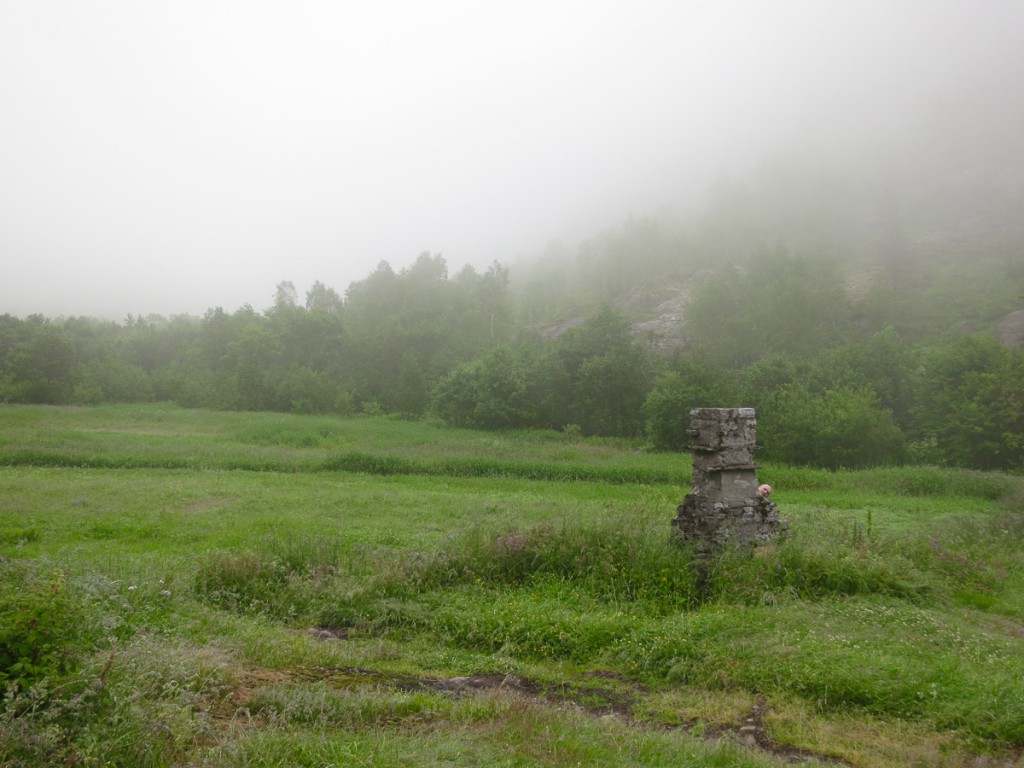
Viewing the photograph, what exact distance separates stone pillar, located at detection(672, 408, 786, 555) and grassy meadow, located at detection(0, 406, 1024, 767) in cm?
72

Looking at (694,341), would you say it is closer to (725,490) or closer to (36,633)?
(725,490)

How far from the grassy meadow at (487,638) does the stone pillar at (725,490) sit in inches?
28.5

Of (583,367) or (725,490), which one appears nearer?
(725,490)

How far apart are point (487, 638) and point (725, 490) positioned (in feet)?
18.1

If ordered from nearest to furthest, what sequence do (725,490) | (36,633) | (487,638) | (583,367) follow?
(36,633) → (487,638) → (725,490) → (583,367)

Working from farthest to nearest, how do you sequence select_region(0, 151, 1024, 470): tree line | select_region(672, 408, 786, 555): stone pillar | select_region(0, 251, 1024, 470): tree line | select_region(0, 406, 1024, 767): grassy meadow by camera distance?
select_region(0, 151, 1024, 470): tree line < select_region(0, 251, 1024, 470): tree line < select_region(672, 408, 786, 555): stone pillar < select_region(0, 406, 1024, 767): grassy meadow

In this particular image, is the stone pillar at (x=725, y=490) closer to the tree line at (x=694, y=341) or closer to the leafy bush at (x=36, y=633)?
the leafy bush at (x=36, y=633)

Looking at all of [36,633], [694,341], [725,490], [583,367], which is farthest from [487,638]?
[694,341]

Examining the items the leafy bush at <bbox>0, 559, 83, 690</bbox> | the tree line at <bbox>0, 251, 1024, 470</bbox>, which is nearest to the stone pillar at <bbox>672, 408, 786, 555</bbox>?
the leafy bush at <bbox>0, 559, 83, 690</bbox>

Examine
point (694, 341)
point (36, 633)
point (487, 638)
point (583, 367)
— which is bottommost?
point (487, 638)

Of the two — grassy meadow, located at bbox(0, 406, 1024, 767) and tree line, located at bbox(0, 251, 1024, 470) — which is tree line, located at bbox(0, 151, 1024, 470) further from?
grassy meadow, located at bbox(0, 406, 1024, 767)

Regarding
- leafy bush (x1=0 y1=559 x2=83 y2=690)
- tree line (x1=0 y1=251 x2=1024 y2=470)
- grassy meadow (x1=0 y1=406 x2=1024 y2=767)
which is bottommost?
grassy meadow (x1=0 y1=406 x2=1024 y2=767)

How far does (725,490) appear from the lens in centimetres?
1141

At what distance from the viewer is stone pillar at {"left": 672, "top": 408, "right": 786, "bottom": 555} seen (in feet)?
37.0
